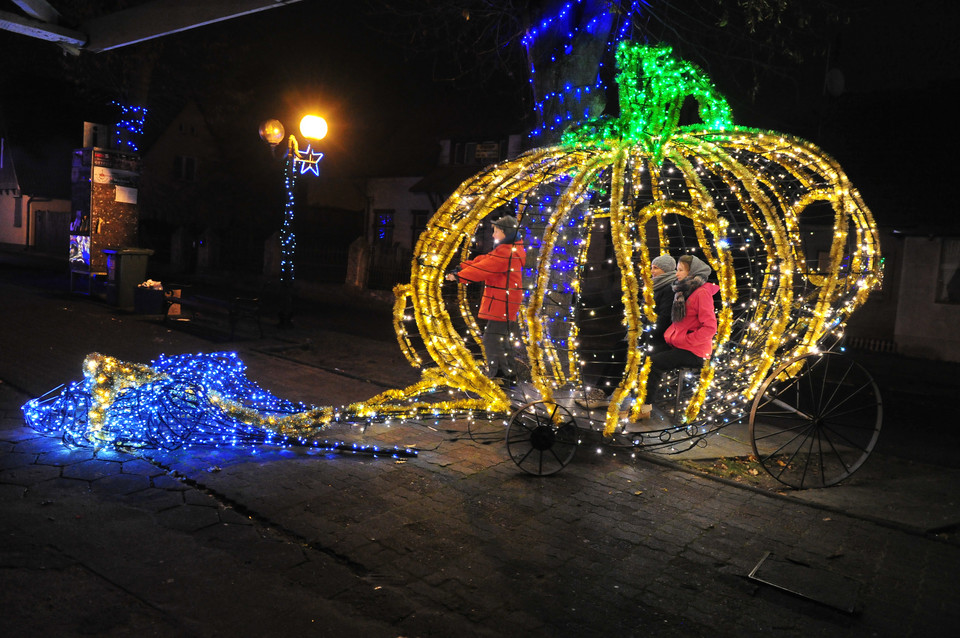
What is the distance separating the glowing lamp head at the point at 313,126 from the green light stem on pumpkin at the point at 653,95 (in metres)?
6.95

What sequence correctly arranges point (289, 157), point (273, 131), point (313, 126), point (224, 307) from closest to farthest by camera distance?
point (313, 126) < point (273, 131) < point (289, 157) < point (224, 307)

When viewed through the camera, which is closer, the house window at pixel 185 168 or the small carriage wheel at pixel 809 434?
the small carriage wheel at pixel 809 434

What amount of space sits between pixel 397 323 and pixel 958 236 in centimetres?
1390

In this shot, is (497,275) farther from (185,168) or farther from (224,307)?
(185,168)

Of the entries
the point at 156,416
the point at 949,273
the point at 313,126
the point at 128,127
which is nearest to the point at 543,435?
the point at 156,416

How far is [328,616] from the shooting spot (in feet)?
10.9

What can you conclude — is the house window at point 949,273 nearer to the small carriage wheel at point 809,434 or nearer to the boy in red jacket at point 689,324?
the small carriage wheel at point 809,434

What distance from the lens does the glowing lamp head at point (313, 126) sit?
36.7ft

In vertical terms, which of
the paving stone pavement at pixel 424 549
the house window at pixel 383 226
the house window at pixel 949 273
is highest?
the house window at pixel 383 226

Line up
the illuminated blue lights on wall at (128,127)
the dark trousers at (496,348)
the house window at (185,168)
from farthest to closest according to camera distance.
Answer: the house window at (185,168)
the illuminated blue lights on wall at (128,127)
the dark trousers at (496,348)

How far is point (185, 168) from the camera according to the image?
34.3 meters

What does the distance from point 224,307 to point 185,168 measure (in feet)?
83.1

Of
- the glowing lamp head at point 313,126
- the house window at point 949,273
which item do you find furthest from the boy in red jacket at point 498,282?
the house window at point 949,273

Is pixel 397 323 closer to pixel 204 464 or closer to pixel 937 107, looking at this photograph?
pixel 204 464
